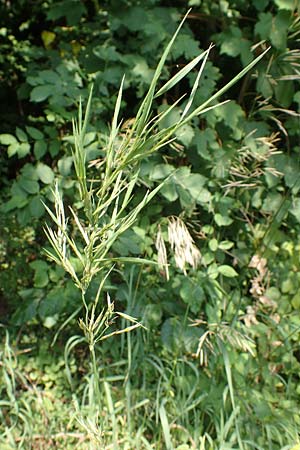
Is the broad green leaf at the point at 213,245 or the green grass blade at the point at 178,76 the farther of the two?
the broad green leaf at the point at 213,245

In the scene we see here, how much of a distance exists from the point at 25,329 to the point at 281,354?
4.36 ft

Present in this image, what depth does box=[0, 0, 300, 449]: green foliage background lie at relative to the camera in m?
2.13

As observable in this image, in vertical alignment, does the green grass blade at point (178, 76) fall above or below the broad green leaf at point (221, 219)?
above

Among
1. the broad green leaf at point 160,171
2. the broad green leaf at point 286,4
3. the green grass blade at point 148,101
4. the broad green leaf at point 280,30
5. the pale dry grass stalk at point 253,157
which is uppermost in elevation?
the green grass blade at point 148,101

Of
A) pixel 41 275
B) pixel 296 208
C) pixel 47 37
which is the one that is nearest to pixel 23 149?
pixel 41 275

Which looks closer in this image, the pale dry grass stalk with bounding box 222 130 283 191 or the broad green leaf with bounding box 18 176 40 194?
the pale dry grass stalk with bounding box 222 130 283 191

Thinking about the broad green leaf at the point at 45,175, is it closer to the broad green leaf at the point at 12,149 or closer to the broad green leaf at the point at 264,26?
the broad green leaf at the point at 12,149

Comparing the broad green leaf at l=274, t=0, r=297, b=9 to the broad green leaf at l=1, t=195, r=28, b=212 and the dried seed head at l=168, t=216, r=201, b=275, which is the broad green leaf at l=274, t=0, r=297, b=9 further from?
the broad green leaf at l=1, t=195, r=28, b=212

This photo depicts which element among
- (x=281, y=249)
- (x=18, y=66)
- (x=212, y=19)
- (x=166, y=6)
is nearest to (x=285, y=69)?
(x=212, y=19)

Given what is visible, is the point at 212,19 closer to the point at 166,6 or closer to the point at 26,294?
the point at 166,6

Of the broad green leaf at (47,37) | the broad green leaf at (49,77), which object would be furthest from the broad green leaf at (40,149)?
the broad green leaf at (47,37)

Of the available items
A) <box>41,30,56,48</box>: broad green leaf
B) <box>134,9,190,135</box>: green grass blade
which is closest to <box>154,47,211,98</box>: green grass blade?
<box>134,9,190,135</box>: green grass blade

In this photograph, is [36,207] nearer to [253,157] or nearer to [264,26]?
[253,157]

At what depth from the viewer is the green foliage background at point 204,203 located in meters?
2.13
